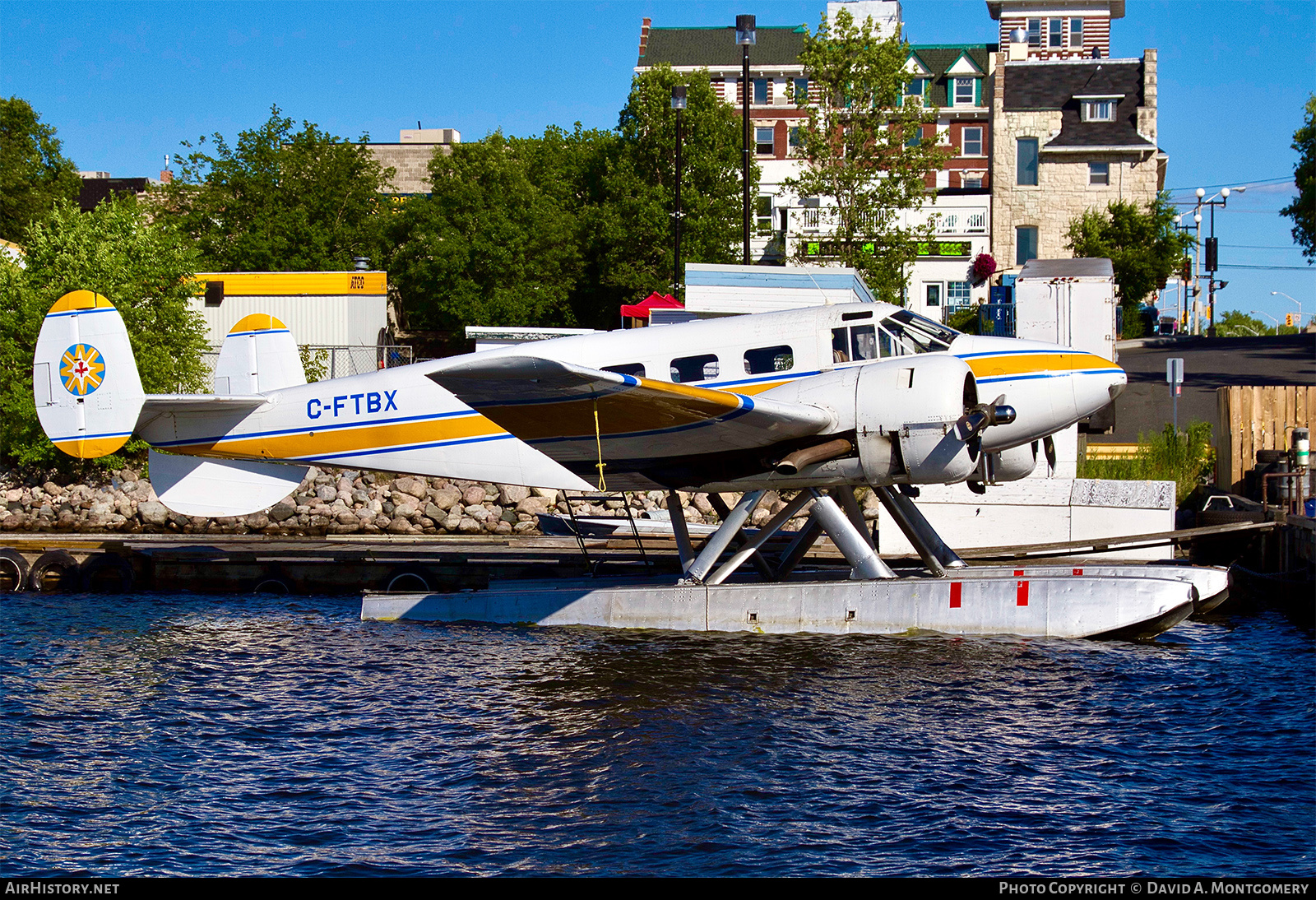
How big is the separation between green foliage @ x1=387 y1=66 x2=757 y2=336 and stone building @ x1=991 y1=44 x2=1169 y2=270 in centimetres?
1797

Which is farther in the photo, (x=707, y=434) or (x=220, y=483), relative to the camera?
(x=220, y=483)

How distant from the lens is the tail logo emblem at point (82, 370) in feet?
61.0

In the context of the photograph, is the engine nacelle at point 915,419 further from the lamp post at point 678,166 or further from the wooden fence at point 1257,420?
the lamp post at point 678,166

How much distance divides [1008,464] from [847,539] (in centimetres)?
285

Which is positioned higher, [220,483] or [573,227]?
[573,227]

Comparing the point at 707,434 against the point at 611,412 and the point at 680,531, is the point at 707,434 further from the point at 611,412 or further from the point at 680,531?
the point at 680,531

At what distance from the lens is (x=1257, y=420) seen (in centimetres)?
2442

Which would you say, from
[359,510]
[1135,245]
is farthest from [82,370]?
[1135,245]

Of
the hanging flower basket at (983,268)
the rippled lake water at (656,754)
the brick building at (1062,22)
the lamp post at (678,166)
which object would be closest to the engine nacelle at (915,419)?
the rippled lake water at (656,754)

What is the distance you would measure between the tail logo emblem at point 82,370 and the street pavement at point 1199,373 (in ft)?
76.0

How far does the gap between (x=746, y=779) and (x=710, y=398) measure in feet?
16.9

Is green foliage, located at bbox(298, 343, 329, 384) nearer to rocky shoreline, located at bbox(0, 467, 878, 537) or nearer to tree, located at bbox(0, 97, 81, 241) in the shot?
rocky shoreline, located at bbox(0, 467, 878, 537)

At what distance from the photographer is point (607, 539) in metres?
24.0
